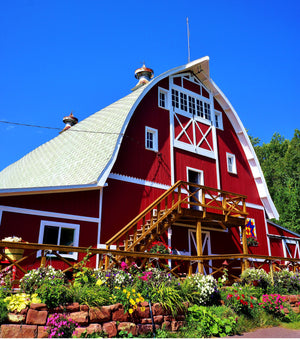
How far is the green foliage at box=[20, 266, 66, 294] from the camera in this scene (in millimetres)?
6762

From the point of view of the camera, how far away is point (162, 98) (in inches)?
671

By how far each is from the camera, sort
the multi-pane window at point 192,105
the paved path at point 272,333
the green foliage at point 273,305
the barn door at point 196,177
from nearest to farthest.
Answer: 1. the paved path at point 272,333
2. the green foliage at point 273,305
3. the barn door at point 196,177
4. the multi-pane window at point 192,105

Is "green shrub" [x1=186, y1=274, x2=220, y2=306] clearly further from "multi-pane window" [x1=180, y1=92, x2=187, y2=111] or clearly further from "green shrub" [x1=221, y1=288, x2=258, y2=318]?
"multi-pane window" [x1=180, y1=92, x2=187, y2=111]

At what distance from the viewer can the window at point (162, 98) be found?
16.7m

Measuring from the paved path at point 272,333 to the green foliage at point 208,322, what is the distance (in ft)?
0.91

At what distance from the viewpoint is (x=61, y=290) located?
22.0ft

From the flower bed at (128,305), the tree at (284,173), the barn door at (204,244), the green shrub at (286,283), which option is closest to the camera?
the flower bed at (128,305)

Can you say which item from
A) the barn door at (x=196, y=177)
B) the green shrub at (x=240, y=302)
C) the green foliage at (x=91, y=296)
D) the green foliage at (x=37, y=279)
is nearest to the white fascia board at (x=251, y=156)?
the barn door at (x=196, y=177)

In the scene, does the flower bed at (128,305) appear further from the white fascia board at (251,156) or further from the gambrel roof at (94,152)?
the white fascia board at (251,156)

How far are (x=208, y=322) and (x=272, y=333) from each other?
1.79m

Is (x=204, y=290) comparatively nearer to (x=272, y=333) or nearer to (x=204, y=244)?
(x=272, y=333)

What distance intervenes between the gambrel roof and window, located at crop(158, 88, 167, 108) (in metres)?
0.65

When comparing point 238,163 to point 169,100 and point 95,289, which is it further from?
point 95,289

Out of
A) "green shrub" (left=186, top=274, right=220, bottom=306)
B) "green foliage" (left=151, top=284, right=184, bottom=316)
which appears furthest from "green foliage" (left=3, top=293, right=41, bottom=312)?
"green shrub" (left=186, top=274, right=220, bottom=306)
